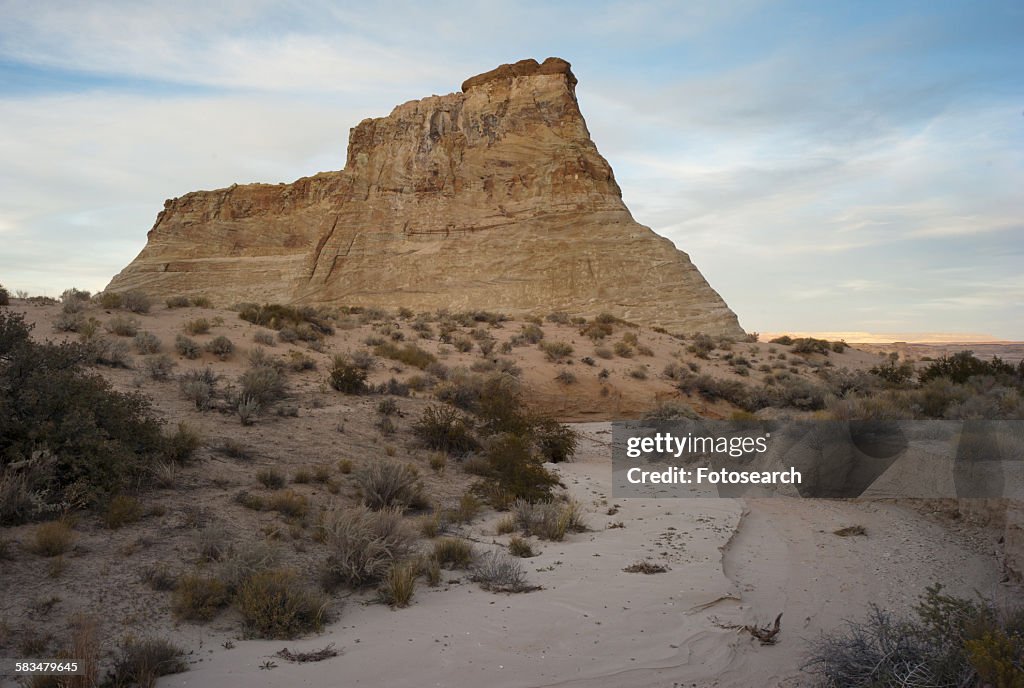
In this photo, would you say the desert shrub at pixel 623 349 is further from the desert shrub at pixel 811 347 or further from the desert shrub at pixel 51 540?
the desert shrub at pixel 51 540

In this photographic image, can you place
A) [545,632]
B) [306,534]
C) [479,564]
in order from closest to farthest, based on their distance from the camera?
[545,632]
[479,564]
[306,534]

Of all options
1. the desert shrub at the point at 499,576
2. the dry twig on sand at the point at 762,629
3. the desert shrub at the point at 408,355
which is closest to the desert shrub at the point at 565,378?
the desert shrub at the point at 408,355

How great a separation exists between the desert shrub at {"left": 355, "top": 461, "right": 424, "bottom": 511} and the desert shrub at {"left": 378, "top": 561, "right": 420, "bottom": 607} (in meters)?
2.16

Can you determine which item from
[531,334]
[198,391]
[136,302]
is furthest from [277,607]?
[531,334]

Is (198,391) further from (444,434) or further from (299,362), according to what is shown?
(299,362)

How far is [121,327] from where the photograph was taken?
1465 cm

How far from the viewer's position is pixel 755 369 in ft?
78.2

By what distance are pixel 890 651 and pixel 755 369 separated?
69.8ft

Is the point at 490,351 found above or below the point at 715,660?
above

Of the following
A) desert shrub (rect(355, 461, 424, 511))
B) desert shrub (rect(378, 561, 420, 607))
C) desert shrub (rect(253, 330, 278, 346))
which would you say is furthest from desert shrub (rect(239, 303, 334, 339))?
desert shrub (rect(378, 561, 420, 607))

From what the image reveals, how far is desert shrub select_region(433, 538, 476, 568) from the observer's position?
6.09 m

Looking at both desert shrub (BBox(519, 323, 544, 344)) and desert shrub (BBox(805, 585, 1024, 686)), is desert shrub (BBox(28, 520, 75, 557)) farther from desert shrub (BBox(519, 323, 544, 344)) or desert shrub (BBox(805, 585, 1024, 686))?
desert shrub (BBox(519, 323, 544, 344))

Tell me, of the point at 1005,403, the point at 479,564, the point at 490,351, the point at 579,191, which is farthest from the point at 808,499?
the point at 579,191

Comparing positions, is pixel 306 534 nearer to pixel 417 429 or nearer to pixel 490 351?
pixel 417 429
